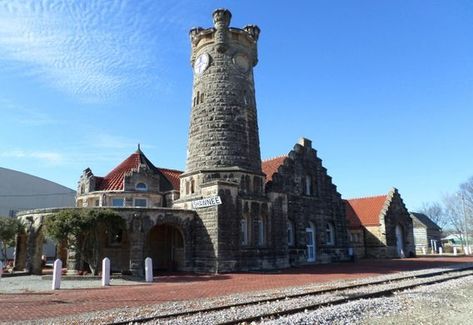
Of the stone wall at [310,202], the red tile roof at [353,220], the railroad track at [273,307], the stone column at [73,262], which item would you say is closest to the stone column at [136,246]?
the stone column at [73,262]

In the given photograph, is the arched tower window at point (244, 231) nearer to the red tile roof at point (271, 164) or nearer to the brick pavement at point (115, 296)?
the brick pavement at point (115, 296)

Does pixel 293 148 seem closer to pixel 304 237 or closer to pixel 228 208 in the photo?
pixel 304 237

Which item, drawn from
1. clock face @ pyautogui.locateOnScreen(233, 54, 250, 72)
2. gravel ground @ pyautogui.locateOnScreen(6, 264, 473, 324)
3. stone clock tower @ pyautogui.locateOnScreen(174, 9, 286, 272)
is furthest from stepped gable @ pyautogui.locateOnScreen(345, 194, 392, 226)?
gravel ground @ pyautogui.locateOnScreen(6, 264, 473, 324)

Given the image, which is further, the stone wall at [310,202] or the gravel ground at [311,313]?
the stone wall at [310,202]

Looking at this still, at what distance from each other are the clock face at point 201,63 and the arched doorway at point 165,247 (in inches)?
398

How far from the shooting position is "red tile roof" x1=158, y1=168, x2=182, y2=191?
1210 inches

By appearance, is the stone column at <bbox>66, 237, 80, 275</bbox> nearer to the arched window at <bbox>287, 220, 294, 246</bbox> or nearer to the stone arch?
the stone arch

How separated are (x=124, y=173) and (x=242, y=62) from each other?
438 inches

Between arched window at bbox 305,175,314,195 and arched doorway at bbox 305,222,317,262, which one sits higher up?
arched window at bbox 305,175,314,195

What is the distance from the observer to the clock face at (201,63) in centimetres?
2622

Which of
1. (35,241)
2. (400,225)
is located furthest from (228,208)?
(400,225)

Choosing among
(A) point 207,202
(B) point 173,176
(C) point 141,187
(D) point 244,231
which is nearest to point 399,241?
(D) point 244,231

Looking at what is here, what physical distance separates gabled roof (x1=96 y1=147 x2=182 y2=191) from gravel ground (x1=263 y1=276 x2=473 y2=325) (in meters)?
20.1

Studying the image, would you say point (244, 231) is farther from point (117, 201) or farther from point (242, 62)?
point (242, 62)
